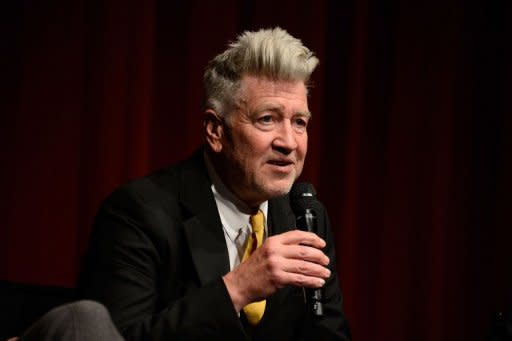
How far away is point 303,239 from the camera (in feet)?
4.65

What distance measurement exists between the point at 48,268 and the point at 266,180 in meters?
1.11

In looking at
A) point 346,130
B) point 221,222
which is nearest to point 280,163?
point 221,222

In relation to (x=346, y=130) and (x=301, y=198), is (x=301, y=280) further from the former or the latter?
(x=346, y=130)

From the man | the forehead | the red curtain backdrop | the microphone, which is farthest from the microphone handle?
the red curtain backdrop

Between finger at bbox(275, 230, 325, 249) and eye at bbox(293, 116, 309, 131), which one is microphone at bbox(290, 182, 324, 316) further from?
eye at bbox(293, 116, 309, 131)

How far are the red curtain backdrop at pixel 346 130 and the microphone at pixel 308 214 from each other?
3.74 feet

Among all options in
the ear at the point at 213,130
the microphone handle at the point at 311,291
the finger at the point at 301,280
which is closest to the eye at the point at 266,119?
the ear at the point at 213,130

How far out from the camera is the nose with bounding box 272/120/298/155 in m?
1.70

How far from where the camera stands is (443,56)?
3107 millimetres

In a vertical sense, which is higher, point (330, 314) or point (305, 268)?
point (305, 268)

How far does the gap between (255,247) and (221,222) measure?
4.1 inches

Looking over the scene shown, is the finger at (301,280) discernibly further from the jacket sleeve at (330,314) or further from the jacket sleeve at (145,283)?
the jacket sleeve at (330,314)

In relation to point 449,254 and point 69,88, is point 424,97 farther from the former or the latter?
point 69,88

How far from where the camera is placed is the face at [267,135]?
1714mm
